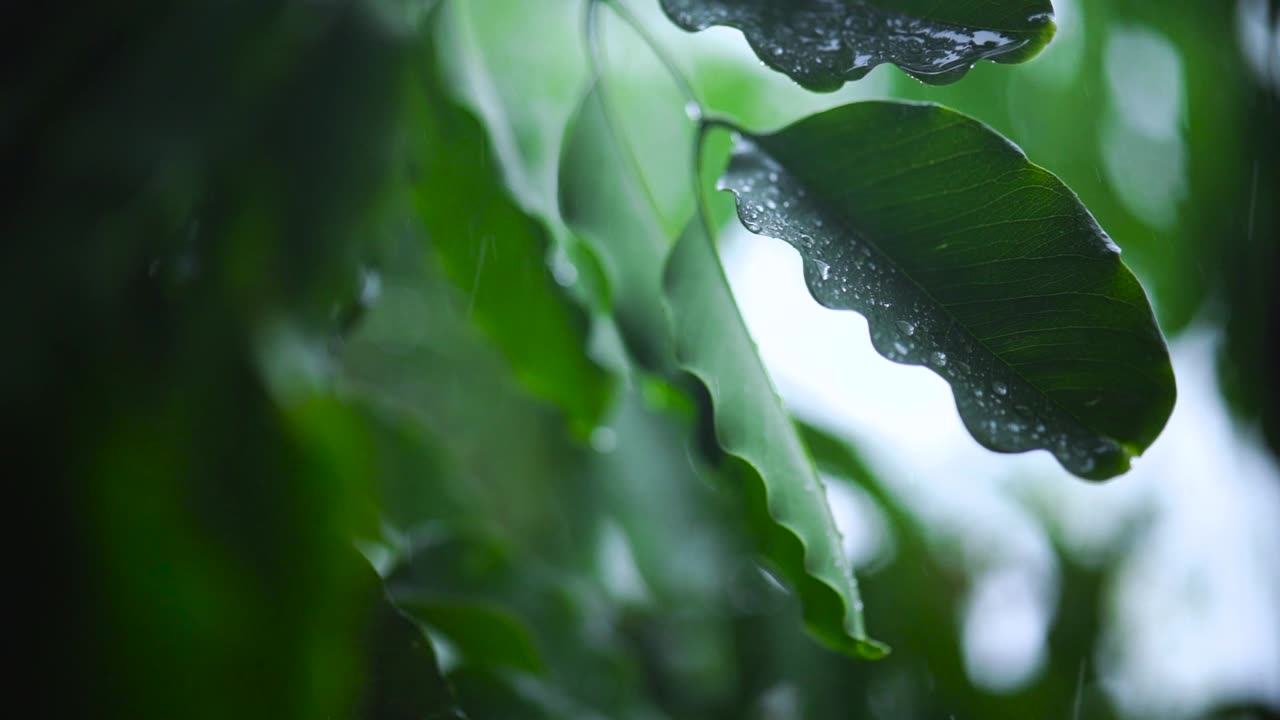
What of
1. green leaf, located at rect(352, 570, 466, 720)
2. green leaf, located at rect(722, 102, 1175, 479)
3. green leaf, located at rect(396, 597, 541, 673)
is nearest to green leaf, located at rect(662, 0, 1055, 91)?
green leaf, located at rect(722, 102, 1175, 479)

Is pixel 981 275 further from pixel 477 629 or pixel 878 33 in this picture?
pixel 477 629

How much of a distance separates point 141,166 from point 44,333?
9 cm

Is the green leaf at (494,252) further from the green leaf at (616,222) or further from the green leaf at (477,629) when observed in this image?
the green leaf at (477,629)

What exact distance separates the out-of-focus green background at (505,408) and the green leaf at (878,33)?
0.24 feet

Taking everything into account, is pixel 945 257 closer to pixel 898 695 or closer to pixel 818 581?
pixel 818 581

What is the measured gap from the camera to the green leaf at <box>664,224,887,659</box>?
0.41 m

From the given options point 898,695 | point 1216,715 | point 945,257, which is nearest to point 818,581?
point 945,257

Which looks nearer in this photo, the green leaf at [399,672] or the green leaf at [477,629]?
the green leaf at [399,672]

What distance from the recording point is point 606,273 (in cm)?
56

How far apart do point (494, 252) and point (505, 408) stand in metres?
0.25

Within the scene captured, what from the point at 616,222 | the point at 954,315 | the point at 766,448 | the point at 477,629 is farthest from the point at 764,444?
the point at 477,629

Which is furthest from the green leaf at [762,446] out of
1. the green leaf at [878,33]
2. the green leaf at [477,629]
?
the green leaf at [477,629]

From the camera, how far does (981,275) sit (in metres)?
0.39

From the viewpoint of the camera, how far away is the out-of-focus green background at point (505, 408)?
350mm
